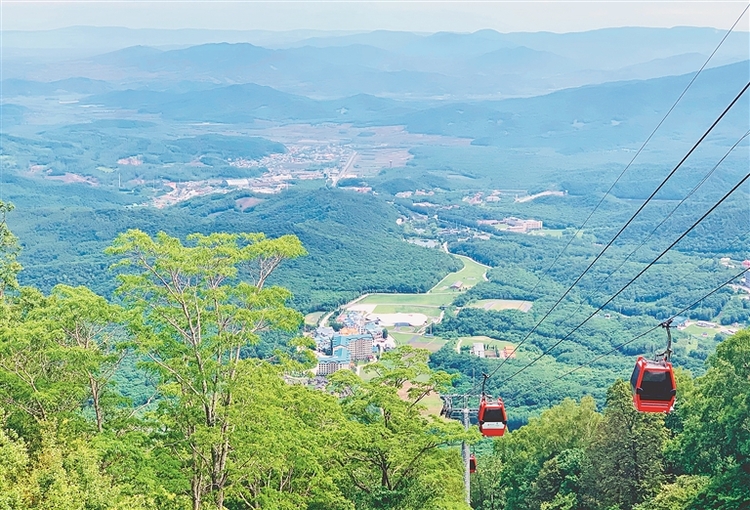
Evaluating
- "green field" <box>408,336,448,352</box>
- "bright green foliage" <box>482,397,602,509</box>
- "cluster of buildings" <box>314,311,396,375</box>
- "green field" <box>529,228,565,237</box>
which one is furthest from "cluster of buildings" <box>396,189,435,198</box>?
"bright green foliage" <box>482,397,602,509</box>

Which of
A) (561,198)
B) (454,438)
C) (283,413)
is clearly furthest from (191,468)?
(561,198)

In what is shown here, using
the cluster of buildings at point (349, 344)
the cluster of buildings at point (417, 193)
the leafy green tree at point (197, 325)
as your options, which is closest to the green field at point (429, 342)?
the cluster of buildings at point (349, 344)

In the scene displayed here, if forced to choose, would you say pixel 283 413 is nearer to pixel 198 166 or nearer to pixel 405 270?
pixel 405 270

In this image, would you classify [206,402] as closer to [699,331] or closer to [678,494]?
[678,494]

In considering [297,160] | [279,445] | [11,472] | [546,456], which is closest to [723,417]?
[546,456]

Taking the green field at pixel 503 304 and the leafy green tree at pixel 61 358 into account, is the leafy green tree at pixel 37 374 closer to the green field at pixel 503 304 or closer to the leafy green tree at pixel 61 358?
the leafy green tree at pixel 61 358
